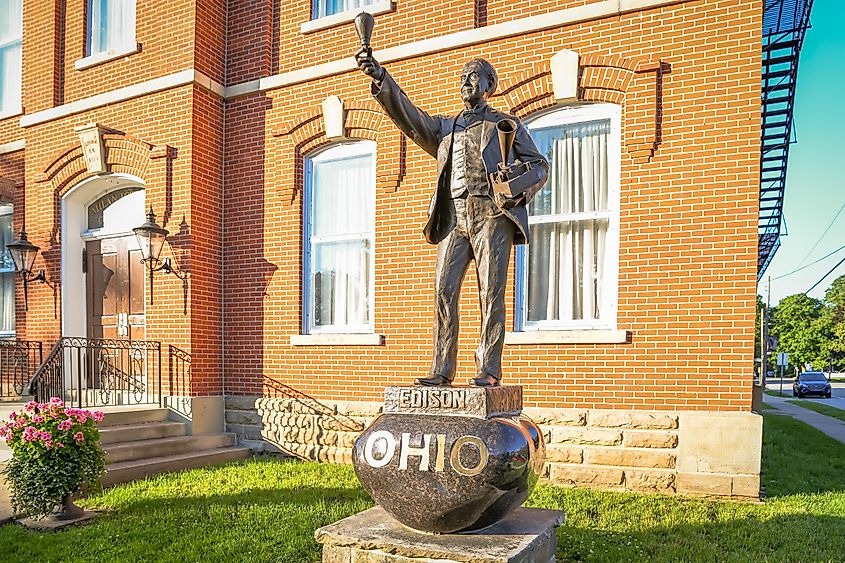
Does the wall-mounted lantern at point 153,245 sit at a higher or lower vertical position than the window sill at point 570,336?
higher

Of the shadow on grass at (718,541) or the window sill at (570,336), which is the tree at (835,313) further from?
the shadow on grass at (718,541)

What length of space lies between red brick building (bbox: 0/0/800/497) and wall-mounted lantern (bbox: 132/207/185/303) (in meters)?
0.12

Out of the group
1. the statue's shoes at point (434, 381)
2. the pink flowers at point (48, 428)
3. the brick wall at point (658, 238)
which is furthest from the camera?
the brick wall at point (658, 238)

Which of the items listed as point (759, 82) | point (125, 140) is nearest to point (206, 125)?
point (125, 140)

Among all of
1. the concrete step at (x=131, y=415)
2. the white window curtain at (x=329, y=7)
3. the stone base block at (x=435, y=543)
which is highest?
the white window curtain at (x=329, y=7)

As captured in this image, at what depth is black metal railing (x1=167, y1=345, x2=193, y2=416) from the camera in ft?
30.4

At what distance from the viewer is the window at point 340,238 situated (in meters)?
9.26

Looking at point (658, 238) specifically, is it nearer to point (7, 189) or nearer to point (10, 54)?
point (7, 189)

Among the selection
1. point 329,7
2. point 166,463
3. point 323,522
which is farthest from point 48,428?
point 329,7

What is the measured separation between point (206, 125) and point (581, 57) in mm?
5509

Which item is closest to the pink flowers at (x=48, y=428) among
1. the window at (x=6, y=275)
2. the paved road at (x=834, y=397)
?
the window at (x=6, y=275)

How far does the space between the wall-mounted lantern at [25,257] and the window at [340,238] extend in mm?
4721

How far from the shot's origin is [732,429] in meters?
6.85

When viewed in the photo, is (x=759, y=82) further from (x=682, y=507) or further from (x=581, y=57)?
(x=682, y=507)
